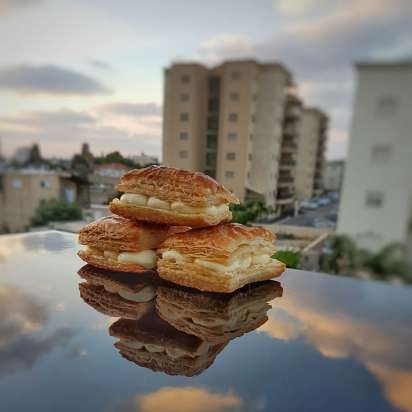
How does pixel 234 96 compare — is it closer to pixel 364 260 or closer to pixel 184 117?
pixel 184 117

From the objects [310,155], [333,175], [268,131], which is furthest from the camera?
[268,131]

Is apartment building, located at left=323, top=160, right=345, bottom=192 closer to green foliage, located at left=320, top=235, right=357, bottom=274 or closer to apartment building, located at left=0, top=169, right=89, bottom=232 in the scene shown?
green foliage, located at left=320, top=235, right=357, bottom=274

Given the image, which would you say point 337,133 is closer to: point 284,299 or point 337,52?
point 337,52

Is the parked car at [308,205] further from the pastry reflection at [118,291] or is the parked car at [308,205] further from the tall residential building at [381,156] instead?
the pastry reflection at [118,291]

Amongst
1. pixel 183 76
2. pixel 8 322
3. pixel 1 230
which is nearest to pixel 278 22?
pixel 183 76

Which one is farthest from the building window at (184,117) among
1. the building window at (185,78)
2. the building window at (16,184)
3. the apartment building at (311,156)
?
the building window at (16,184)

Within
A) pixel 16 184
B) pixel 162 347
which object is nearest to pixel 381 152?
pixel 162 347
